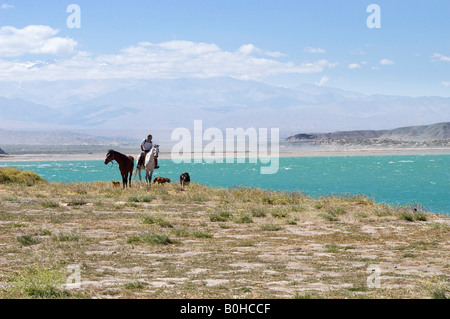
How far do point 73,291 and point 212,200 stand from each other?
16627mm

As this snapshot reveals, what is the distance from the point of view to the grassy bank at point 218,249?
935 centimetres

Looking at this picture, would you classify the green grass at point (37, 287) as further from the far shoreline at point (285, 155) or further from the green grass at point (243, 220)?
the far shoreline at point (285, 155)

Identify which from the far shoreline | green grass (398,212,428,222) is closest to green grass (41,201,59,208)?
green grass (398,212,428,222)

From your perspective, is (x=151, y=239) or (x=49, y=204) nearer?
(x=151, y=239)

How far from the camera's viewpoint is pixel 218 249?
1350 centimetres

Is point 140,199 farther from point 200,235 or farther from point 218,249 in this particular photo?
point 218,249

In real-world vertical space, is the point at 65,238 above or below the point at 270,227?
above

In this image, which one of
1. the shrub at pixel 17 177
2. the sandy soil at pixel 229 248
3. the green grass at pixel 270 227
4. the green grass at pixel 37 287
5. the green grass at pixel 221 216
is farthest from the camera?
the shrub at pixel 17 177

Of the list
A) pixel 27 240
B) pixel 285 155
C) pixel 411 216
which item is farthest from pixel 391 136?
pixel 27 240

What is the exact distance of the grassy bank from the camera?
368 inches

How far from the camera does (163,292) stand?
29.8 feet

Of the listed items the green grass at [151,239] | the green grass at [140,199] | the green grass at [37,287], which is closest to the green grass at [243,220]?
the green grass at [151,239]
